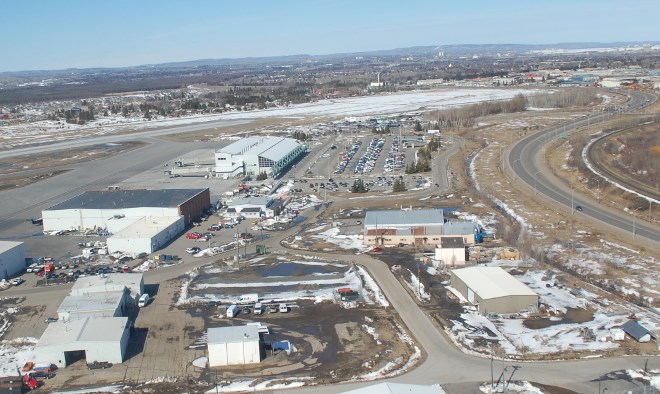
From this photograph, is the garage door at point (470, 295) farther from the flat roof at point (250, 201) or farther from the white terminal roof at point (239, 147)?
the white terminal roof at point (239, 147)

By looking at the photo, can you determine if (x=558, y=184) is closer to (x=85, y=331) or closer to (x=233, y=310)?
(x=233, y=310)

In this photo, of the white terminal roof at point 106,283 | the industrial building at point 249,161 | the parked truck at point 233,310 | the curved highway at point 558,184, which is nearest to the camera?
the parked truck at point 233,310

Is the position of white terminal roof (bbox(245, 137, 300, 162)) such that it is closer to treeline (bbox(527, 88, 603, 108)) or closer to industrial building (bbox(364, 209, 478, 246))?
industrial building (bbox(364, 209, 478, 246))

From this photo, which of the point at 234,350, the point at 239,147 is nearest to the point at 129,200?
the point at 239,147

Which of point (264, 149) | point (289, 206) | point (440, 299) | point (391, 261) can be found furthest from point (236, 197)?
point (440, 299)

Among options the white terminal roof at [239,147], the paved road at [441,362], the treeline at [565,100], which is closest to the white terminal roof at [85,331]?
the paved road at [441,362]
